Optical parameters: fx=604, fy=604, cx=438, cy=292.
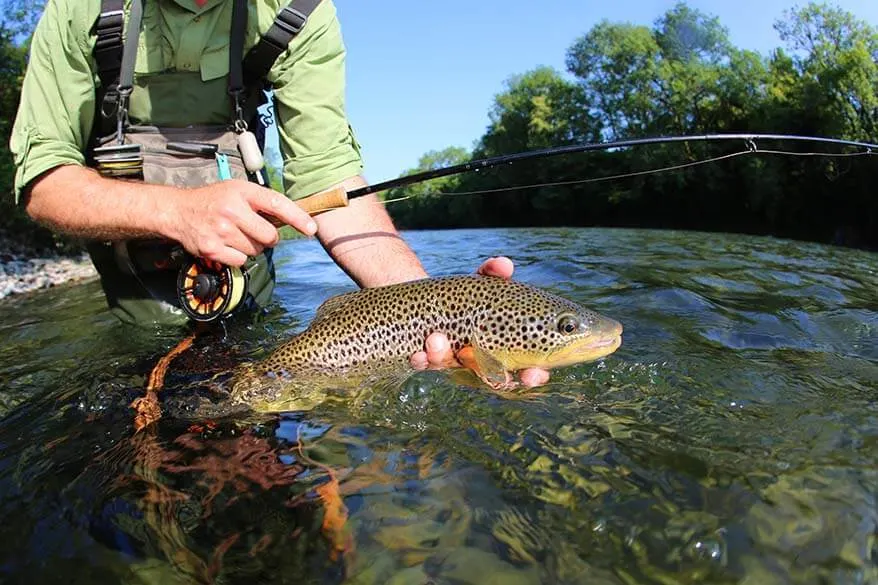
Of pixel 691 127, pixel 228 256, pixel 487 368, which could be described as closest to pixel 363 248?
pixel 228 256

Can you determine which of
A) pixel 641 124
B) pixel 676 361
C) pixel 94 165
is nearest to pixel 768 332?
pixel 676 361

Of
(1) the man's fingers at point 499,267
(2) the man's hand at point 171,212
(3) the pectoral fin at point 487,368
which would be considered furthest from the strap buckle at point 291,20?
(3) the pectoral fin at point 487,368

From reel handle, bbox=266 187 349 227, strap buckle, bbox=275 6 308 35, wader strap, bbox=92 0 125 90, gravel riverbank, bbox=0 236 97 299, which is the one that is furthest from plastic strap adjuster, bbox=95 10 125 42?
gravel riverbank, bbox=0 236 97 299

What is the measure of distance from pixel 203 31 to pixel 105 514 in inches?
124

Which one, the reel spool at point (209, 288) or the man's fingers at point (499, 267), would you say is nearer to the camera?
the reel spool at point (209, 288)

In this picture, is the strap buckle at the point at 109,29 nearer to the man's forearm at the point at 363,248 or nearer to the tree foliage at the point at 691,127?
the man's forearm at the point at 363,248

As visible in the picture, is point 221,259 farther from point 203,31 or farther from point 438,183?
point 438,183

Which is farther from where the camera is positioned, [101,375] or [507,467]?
[101,375]

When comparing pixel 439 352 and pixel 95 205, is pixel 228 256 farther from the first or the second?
pixel 439 352

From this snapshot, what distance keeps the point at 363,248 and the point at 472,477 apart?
2.04m

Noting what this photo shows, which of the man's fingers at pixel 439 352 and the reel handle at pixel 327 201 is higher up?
the reel handle at pixel 327 201

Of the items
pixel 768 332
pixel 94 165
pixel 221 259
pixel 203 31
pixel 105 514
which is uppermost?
pixel 203 31

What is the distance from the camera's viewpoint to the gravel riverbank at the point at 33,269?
14.7m

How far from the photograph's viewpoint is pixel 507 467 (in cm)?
260
